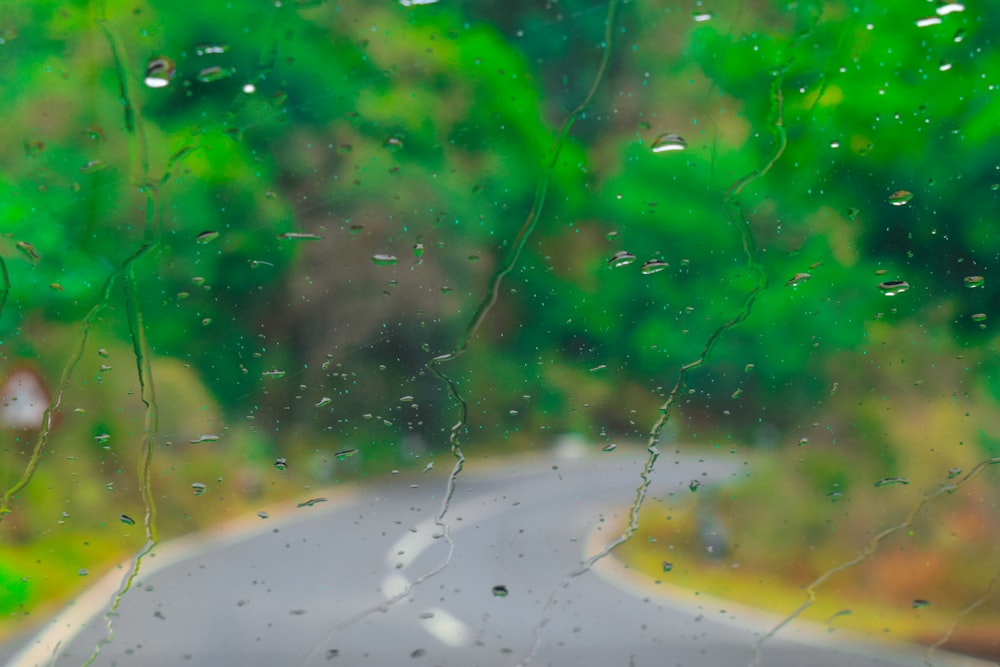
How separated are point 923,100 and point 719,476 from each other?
31.5 inches

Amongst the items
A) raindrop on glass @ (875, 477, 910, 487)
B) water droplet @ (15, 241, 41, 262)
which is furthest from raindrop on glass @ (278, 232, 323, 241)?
Answer: raindrop on glass @ (875, 477, 910, 487)

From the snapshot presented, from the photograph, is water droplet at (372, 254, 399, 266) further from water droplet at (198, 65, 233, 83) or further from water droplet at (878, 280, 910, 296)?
water droplet at (878, 280, 910, 296)

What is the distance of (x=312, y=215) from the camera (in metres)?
1.32

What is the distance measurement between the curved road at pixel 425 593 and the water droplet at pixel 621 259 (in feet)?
1.19

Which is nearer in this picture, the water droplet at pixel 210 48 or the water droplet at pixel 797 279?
the water droplet at pixel 210 48

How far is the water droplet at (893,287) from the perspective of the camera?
1.41 metres

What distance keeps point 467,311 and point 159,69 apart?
680 mm

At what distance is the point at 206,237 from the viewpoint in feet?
4.32

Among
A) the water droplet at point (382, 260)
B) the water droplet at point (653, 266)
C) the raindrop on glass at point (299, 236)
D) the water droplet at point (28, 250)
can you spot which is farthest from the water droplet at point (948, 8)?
the water droplet at point (28, 250)

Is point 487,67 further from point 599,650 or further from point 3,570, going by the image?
point 3,570

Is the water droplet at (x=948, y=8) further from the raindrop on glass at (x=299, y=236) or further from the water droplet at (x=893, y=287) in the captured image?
the raindrop on glass at (x=299, y=236)

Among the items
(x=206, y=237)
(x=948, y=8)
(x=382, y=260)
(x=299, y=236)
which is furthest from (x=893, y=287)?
(x=206, y=237)

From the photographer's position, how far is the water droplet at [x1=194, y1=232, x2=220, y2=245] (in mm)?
1317

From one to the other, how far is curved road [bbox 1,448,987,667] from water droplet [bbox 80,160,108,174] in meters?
0.69
